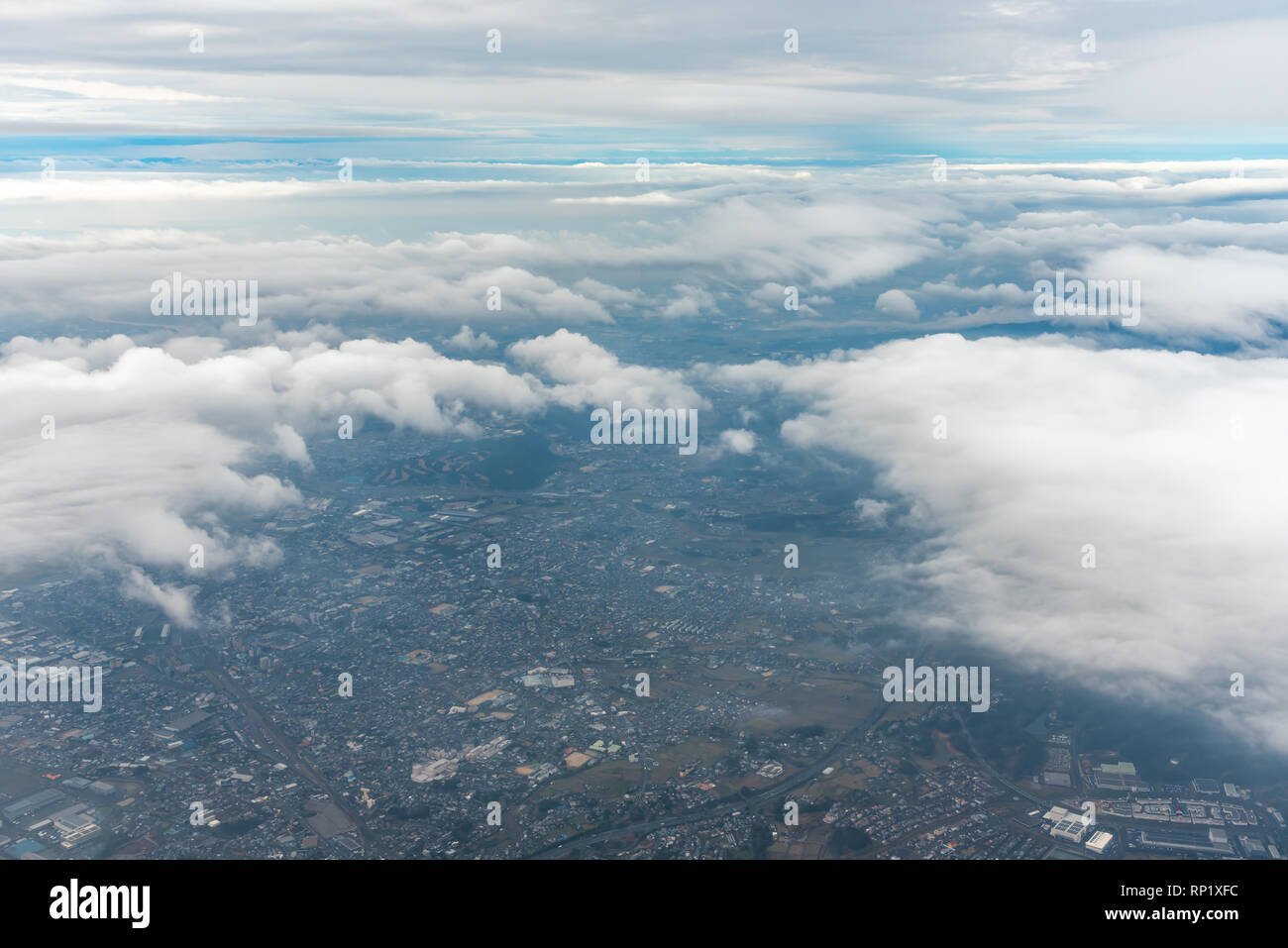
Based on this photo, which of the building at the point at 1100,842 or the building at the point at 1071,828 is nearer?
the building at the point at 1100,842

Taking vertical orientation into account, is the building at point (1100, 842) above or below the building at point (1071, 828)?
above

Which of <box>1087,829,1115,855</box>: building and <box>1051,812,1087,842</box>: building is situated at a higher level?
<box>1087,829,1115,855</box>: building

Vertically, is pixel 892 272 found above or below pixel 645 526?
above

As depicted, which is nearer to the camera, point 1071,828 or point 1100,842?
point 1100,842

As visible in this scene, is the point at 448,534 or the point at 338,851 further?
the point at 448,534

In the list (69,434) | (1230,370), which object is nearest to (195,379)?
(69,434)

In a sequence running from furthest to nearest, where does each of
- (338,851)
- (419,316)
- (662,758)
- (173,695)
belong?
(419,316) < (173,695) < (662,758) < (338,851)

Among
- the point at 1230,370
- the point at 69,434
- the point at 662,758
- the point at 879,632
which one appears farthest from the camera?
the point at 1230,370

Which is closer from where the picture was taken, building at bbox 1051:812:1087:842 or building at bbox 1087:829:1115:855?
building at bbox 1087:829:1115:855

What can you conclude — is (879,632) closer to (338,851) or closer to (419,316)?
(338,851)

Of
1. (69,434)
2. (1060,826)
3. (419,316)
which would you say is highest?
(419,316)
